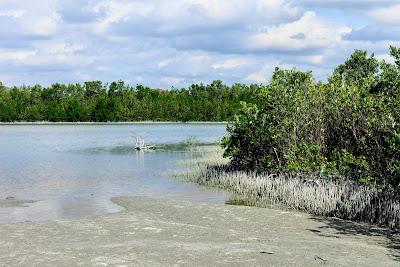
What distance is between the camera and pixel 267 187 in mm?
23844

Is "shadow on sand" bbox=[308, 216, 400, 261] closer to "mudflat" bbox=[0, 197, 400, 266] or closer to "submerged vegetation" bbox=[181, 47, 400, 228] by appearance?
"mudflat" bbox=[0, 197, 400, 266]

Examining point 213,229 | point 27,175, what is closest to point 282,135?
point 213,229

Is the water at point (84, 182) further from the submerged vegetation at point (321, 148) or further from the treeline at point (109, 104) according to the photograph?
the treeline at point (109, 104)

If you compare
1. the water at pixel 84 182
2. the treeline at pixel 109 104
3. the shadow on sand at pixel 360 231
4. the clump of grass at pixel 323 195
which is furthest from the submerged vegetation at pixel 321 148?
the treeline at pixel 109 104

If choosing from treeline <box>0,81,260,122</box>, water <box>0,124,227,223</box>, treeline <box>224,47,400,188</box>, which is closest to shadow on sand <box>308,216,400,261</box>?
treeline <box>224,47,400,188</box>

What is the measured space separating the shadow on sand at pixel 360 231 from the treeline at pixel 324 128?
1.97 metres

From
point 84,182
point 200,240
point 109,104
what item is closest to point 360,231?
point 200,240

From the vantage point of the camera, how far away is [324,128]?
24.7 metres

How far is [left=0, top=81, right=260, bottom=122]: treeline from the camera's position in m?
146

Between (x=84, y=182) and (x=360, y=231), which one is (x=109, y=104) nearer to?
(x=84, y=182)

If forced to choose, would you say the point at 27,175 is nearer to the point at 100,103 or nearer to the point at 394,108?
the point at 394,108

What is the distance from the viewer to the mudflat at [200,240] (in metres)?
12.7

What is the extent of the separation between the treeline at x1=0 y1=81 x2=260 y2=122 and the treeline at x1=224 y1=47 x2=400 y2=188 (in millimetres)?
113946

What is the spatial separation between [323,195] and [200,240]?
22.6ft
